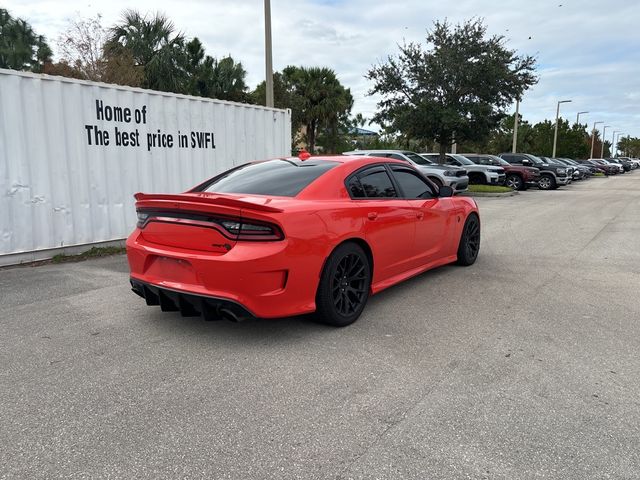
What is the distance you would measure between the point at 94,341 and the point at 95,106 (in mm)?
4748

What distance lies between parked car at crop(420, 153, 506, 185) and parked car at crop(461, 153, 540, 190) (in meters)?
1.19

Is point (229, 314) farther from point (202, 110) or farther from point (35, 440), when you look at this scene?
point (202, 110)

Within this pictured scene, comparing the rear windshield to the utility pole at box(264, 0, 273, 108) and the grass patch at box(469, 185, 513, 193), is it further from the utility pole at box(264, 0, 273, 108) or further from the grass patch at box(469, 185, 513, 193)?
the grass patch at box(469, 185, 513, 193)

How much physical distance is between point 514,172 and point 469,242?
63.9ft

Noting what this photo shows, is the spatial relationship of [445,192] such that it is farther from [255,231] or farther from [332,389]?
[332,389]

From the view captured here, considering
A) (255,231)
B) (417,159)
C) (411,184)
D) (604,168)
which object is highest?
(417,159)

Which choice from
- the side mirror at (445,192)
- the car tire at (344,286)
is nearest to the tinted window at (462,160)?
the side mirror at (445,192)

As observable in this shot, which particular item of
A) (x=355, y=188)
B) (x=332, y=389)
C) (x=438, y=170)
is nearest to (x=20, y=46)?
(x=438, y=170)

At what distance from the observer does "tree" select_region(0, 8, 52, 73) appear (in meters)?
26.8

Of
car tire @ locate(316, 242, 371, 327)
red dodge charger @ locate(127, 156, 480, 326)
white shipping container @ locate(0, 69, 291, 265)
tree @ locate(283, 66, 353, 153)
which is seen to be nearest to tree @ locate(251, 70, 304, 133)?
tree @ locate(283, 66, 353, 153)

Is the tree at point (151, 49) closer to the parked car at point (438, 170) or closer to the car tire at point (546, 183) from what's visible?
the parked car at point (438, 170)

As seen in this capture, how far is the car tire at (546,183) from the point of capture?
2525 cm

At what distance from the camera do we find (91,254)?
7461 mm

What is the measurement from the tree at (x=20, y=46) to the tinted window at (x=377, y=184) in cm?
2742
